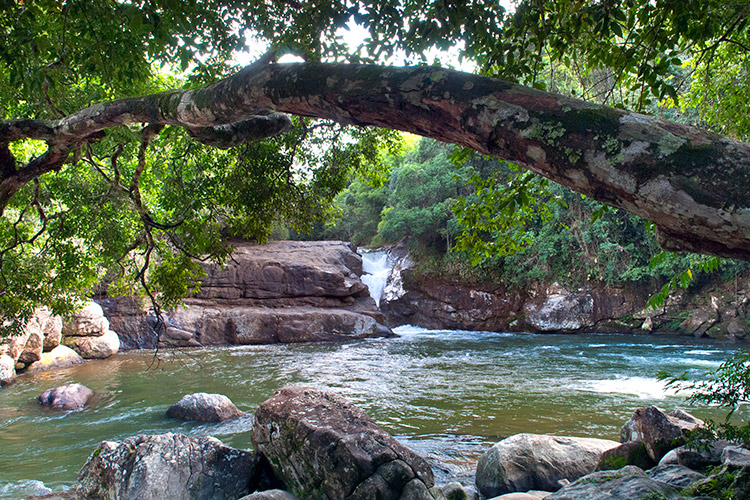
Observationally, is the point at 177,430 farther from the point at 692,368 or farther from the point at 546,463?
the point at 692,368

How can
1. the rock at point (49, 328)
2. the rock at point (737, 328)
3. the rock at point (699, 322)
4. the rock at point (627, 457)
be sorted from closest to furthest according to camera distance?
the rock at point (627, 457), the rock at point (49, 328), the rock at point (737, 328), the rock at point (699, 322)

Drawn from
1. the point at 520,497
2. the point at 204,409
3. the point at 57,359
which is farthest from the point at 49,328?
the point at 520,497

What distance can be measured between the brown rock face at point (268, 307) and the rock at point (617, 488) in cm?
1400

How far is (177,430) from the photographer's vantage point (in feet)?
24.8

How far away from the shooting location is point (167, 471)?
4742 millimetres

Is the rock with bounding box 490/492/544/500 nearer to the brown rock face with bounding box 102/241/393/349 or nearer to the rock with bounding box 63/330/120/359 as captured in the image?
the brown rock face with bounding box 102/241/393/349

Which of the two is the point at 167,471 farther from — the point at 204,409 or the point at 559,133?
the point at 559,133

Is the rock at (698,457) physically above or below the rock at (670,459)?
above

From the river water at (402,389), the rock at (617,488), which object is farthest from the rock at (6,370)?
the rock at (617,488)

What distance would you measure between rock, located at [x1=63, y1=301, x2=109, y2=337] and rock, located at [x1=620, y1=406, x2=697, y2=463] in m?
14.7

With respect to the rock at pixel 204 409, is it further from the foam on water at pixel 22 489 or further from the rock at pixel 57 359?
the rock at pixel 57 359

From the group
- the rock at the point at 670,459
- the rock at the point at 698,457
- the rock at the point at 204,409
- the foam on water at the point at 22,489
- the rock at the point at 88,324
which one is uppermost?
the rock at the point at 698,457

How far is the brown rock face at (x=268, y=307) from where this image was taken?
16.8 metres

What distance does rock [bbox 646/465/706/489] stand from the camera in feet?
12.7
